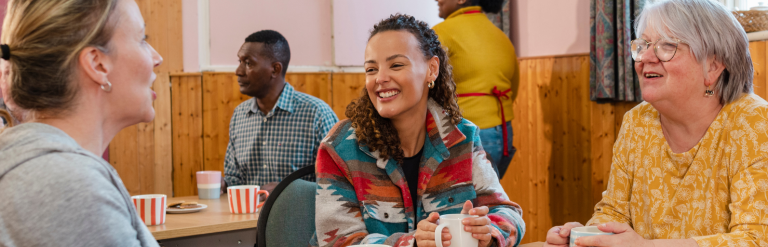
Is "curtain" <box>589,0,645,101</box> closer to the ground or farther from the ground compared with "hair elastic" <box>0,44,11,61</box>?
farther from the ground

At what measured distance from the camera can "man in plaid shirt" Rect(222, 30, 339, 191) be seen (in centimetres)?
294

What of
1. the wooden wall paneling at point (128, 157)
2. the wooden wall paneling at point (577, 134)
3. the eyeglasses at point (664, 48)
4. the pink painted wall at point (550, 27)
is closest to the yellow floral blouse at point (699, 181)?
the eyeglasses at point (664, 48)

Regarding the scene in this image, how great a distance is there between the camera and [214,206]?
2.23m

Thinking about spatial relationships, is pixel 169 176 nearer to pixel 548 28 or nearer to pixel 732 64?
pixel 548 28

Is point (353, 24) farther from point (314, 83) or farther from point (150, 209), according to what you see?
point (150, 209)

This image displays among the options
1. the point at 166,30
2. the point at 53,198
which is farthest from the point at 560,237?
the point at 166,30

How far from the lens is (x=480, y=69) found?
301 centimetres

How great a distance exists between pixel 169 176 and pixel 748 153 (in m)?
3.77

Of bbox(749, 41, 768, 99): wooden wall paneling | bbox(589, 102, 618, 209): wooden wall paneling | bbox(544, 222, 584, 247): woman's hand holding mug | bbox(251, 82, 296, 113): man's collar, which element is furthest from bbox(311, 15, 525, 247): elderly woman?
bbox(589, 102, 618, 209): wooden wall paneling

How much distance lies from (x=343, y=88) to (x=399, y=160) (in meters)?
3.11

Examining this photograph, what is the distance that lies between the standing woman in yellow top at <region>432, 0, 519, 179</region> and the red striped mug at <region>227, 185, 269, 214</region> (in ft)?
4.29

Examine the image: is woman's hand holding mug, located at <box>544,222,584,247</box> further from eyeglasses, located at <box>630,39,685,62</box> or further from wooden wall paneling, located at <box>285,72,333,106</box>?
wooden wall paneling, located at <box>285,72,333,106</box>

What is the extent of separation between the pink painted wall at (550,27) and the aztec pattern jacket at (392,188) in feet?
7.37

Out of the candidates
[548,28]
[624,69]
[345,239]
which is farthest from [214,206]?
[548,28]
